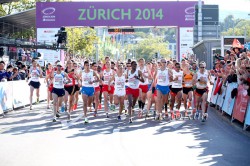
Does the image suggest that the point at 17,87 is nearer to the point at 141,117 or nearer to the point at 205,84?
the point at 141,117

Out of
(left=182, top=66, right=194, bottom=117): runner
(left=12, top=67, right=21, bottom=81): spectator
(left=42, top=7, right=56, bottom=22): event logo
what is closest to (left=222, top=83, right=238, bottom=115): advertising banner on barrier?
(left=182, top=66, right=194, bottom=117): runner

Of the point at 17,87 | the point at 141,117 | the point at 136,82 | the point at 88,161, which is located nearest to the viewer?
the point at 88,161

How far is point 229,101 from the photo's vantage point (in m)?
16.6

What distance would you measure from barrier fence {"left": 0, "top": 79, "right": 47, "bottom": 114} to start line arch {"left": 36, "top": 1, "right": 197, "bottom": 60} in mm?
13021

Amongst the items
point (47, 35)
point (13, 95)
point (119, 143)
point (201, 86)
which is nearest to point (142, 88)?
point (201, 86)

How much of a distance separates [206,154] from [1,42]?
2777 cm

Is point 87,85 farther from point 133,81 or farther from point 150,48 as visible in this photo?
point 150,48

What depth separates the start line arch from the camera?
34906 millimetres

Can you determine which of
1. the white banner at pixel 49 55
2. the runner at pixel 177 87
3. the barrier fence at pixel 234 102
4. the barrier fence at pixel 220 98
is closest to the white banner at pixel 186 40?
the white banner at pixel 49 55

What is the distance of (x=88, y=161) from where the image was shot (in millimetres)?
8820

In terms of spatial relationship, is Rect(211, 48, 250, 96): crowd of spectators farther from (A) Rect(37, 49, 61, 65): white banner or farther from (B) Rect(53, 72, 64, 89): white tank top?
(A) Rect(37, 49, 61, 65): white banner

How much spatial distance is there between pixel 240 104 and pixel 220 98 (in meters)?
4.65

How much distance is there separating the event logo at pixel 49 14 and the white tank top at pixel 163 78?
20.7 m

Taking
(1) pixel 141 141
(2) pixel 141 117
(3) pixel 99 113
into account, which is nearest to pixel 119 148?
(1) pixel 141 141
